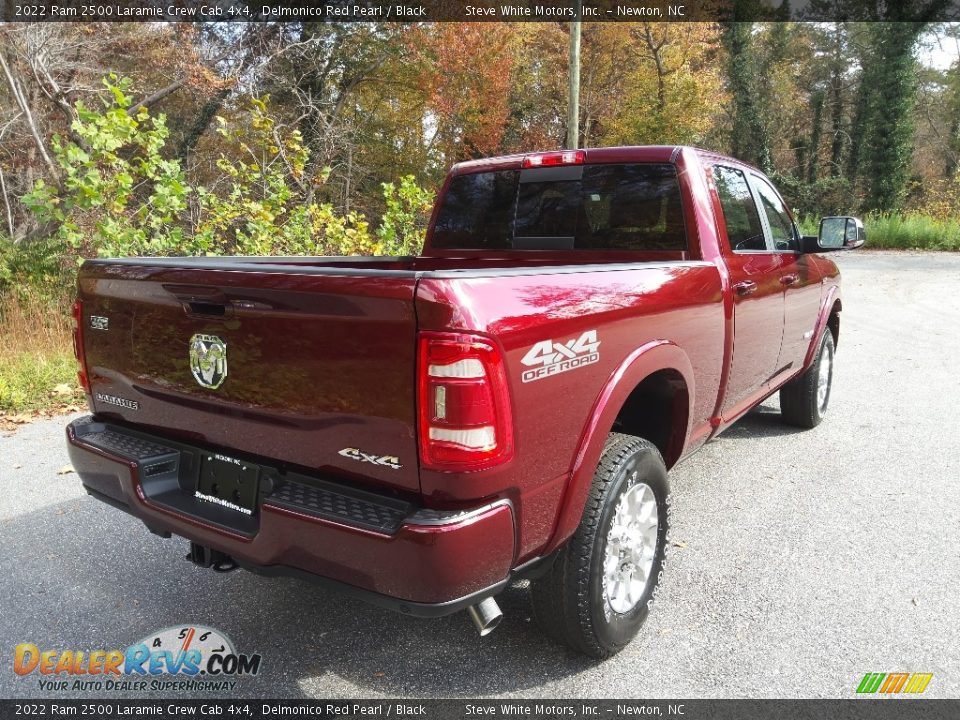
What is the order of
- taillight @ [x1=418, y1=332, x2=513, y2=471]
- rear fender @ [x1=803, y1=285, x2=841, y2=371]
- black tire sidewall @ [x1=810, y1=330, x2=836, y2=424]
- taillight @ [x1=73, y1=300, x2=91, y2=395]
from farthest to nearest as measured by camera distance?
black tire sidewall @ [x1=810, y1=330, x2=836, y2=424] < rear fender @ [x1=803, y1=285, x2=841, y2=371] < taillight @ [x1=73, y1=300, x2=91, y2=395] < taillight @ [x1=418, y1=332, x2=513, y2=471]

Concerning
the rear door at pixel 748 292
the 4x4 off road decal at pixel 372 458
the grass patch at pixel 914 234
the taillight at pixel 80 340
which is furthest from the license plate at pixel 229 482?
the grass patch at pixel 914 234

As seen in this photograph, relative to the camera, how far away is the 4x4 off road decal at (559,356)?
6.61 ft

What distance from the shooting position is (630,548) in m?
2.68

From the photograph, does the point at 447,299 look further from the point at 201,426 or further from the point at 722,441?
the point at 722,441

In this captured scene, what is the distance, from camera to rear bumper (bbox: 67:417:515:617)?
6.12ft

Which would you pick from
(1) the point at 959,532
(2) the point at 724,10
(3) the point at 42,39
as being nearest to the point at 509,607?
(1) the point at 959,532

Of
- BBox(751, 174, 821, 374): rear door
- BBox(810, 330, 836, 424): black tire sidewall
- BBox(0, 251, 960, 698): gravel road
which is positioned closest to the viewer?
BBox(0, 251, 960, 698): gravel road

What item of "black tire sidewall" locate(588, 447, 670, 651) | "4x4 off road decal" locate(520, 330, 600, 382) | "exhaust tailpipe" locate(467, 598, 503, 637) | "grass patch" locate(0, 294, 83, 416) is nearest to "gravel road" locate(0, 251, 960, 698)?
Result: "black tire sidewall" locate(588, 447, 670, 651)

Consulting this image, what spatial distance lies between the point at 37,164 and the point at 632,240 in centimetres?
1286

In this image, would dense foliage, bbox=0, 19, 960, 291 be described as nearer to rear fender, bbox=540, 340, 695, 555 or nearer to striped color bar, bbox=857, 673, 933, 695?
rear fender, bbox=540, 340, 695, 555

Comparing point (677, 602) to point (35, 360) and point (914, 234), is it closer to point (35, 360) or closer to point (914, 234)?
point (35, 360)

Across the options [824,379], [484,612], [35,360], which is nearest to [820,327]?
[824,379]

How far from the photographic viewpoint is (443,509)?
6.29ft

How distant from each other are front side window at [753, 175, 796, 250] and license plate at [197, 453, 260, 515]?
3.49 m
